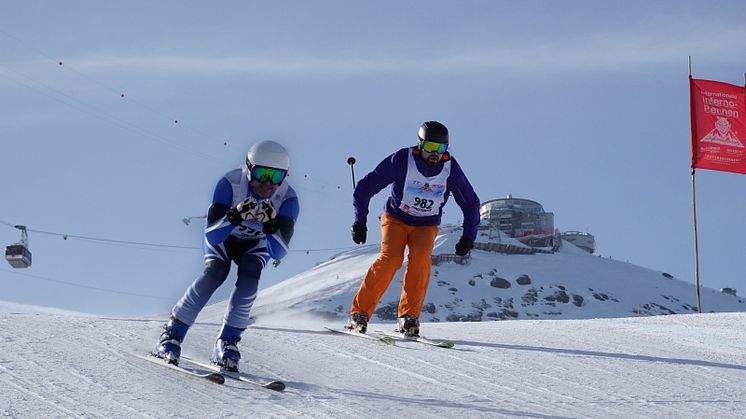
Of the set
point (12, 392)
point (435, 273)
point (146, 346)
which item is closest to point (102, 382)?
point (12, 392)

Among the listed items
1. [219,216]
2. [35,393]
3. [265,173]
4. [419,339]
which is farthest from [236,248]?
[419,339]

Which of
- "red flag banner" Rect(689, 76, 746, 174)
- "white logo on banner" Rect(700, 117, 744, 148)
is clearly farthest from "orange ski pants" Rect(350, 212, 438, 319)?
"white logo on banner" Rect(700, 117, 744, 148)

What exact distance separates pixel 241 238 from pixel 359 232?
2712 millimetres

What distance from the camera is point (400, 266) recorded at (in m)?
9.83

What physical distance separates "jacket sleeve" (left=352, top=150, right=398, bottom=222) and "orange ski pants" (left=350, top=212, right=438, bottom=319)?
0.83 feet

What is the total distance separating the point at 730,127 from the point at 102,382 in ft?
56.2

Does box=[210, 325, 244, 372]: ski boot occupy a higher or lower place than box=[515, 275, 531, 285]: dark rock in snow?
higher

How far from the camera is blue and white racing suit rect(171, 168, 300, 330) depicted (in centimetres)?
694

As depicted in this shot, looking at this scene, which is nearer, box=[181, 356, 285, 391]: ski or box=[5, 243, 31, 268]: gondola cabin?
box=[181, 356, 285, 391]: ski

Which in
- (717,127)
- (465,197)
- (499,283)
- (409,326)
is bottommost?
(499,283)

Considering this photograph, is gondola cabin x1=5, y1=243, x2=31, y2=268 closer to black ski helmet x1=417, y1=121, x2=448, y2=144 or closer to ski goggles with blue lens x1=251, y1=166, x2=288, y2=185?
black ski helmet x1=417, y1=121, x2=448, y2=144

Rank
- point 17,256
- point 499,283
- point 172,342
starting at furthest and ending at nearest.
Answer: point 499,283, point 17,256, point 172,342

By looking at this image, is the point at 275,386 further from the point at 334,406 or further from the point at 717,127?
the point at 717,127

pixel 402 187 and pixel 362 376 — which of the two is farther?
pixel 402 187
